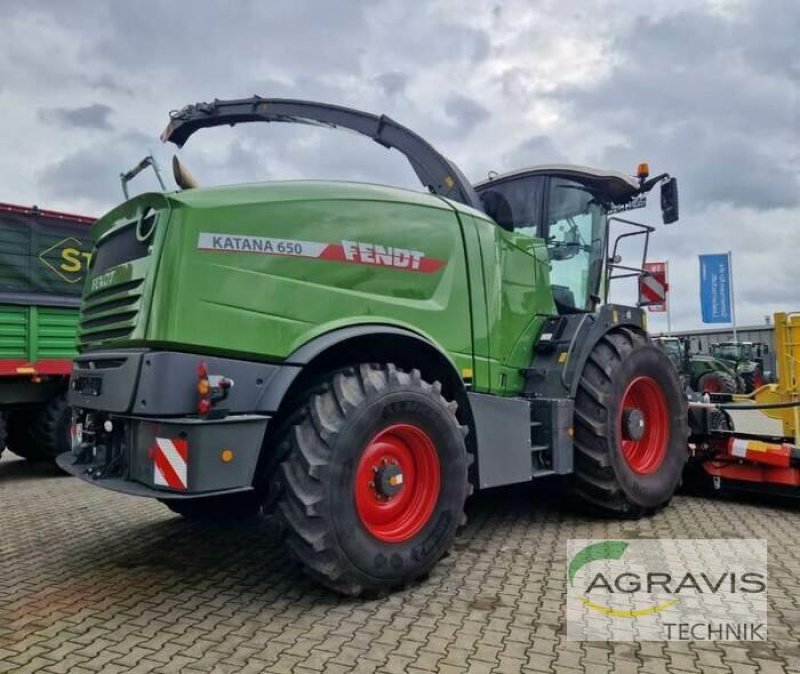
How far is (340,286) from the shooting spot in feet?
12.5

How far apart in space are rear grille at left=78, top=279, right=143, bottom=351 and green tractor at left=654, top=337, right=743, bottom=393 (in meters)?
15.1

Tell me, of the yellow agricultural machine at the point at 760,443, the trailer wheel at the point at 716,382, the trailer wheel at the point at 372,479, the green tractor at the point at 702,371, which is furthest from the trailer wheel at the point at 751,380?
the trailer wheel at the point at 372,479

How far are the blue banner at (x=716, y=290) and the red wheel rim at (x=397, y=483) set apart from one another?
56.6 feet

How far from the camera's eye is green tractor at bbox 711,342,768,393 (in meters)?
19.2

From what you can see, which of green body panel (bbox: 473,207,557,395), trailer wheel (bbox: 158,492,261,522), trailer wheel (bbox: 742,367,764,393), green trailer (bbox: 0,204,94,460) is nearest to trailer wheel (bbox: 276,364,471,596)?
green body panel (bbox: 473,207,557,395)

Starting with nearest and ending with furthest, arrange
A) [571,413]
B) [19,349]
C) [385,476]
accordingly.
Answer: [385,476]
[571,413]
[19,349]

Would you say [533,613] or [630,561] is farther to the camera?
[630,561]

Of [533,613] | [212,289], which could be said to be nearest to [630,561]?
[533,613]

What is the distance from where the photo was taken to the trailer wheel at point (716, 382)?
57.0ft

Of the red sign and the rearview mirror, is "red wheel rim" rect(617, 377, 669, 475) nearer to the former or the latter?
the red sign

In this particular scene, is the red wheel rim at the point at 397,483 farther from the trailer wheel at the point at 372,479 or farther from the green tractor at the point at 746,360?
the green tractor at the point at 746,360

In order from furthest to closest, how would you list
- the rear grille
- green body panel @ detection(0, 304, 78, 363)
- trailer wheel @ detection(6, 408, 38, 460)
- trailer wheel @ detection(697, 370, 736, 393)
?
trailer wheel @ detection(697, 370, 736, 393)
trailer wheel @ detection(6, 408, 38, 460)
green body panel @ detection(0, 304, 78, 363)
the rear grille

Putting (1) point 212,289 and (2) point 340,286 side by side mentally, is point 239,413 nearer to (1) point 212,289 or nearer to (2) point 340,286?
(1) point 212,289

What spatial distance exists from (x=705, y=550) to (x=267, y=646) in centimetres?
298
